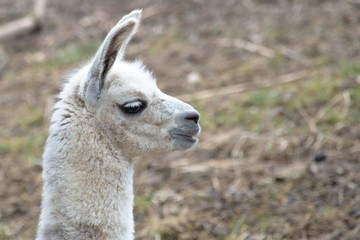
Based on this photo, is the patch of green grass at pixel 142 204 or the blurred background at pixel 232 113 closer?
the blurred background at pixel 232 113

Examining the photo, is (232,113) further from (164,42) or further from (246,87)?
(164,42)

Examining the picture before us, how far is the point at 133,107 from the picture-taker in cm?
445

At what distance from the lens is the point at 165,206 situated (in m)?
6.57

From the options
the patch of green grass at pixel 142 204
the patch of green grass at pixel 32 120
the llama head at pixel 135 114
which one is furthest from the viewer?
the patch of green grass at pixel 32 120

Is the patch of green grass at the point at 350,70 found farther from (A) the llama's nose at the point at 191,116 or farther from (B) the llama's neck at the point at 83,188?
(B) the llama's neck at the point at 83,188

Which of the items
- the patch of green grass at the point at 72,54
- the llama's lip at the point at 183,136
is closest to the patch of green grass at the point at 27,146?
the patch of green grass at the point at 72,54

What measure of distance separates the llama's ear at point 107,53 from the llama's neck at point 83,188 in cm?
24

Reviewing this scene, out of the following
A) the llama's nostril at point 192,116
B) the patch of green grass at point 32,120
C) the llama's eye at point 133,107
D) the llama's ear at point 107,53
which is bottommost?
the llama's nostril at point 192,116

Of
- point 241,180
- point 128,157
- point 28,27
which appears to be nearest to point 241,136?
point 241,180

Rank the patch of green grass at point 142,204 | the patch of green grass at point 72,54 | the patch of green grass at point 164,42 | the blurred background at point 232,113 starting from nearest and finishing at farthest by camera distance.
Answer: the blurred background at point 232,113, the patch of green grass at point 142,204, the patch of green grass at point 164,42, the patch of green grass at point 72,54

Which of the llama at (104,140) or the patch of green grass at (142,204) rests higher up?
the patch of green grass at (142,204)

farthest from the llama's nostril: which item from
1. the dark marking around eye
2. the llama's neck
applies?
the llama's neck

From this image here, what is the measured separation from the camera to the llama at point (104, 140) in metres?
4.29

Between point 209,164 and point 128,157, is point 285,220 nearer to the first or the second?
point 209,164
